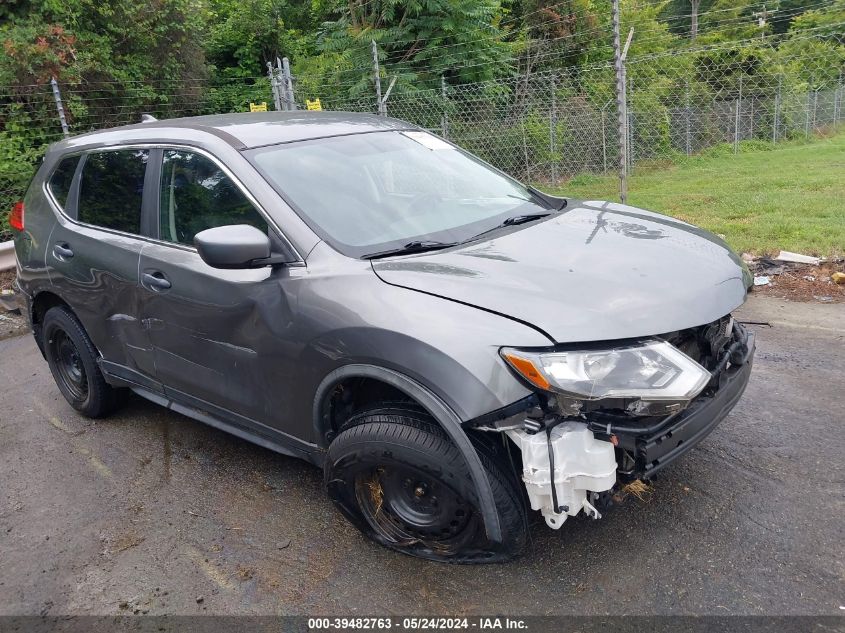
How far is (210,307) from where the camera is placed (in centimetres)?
316

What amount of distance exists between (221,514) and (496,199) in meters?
2.11

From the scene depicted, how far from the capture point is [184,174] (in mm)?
3473

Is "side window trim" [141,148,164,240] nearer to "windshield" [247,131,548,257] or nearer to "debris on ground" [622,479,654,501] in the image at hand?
"windshield" [247,131,548,257]

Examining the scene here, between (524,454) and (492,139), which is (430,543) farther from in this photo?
(492,139)

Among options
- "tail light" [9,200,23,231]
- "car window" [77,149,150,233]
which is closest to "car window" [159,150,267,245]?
"car window" [77,149,150,233]

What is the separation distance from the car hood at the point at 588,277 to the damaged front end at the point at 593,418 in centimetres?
9

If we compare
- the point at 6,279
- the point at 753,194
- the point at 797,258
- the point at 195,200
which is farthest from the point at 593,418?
the point at 753,194

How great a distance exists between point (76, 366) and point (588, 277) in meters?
3.59

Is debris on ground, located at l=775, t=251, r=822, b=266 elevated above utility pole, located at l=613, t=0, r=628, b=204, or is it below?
below

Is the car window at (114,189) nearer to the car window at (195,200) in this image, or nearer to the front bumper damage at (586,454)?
the car window at (195,200)

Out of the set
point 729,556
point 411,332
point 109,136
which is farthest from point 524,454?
point 109,136

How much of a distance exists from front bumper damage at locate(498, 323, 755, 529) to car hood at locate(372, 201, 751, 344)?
304mm

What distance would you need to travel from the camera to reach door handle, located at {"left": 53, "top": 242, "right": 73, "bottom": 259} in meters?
4.09

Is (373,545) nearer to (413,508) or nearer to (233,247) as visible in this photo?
(413,508)
